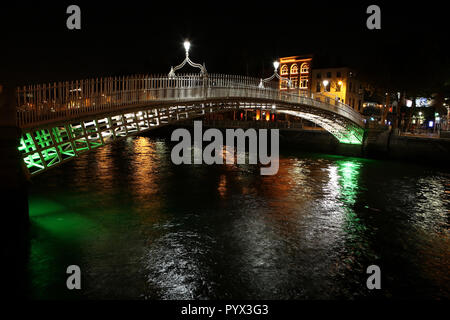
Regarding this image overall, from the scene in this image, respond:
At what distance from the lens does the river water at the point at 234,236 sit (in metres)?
8.43

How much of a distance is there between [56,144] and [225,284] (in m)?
7.83

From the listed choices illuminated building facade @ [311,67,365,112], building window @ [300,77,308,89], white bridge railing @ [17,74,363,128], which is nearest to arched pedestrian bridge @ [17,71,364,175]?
white bridge railing @ [17,74,363,128]

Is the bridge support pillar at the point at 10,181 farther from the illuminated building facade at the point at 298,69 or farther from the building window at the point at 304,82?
the building window at the point at 304,82

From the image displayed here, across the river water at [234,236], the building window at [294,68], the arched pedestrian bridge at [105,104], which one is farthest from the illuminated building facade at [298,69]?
the river water at [234,236]

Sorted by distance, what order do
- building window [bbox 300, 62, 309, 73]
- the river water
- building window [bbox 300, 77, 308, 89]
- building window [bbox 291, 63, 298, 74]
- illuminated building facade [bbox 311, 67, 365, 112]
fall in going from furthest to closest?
building window [bbox 291, 63, 298, 74], building window [bbox 300, 77, 308, 89], building window [bbox 300, 62, 309, 73], illuminated building facade [bbox 311, 67, 365, 112], the river water

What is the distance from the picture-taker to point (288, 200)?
16.9 metres

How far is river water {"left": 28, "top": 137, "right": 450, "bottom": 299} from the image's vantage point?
8430 millimetres

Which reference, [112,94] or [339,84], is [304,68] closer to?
[339,84]

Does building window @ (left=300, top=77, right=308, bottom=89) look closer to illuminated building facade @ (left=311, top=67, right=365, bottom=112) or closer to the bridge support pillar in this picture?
illuminated building facade @ (left=311, top=67, right=365, bottom=112)

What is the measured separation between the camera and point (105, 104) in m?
13.6

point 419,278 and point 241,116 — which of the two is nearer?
point 419,278

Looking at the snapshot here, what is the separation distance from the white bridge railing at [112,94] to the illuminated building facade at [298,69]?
139 ft

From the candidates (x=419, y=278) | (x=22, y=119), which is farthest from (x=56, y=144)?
(x=419, y=278)

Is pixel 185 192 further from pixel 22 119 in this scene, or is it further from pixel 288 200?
pixel 22 119
